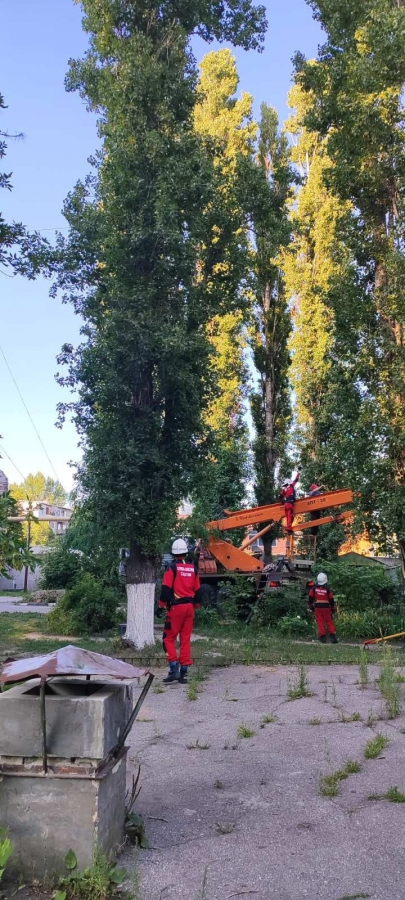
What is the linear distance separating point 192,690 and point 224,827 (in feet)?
13.3

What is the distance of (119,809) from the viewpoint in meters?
3.59

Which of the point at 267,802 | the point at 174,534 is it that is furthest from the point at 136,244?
the point at 267,802

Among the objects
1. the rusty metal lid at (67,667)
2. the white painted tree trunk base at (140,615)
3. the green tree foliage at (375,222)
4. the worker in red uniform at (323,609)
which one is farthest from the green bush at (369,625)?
the rusty metal lid at (67,667)

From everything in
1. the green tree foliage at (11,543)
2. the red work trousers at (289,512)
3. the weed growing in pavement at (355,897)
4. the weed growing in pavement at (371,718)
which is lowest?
the weed growing in pavement at (355,897)

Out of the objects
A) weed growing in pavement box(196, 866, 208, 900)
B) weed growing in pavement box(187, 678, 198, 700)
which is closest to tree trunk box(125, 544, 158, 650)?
weed growing in pavement box(187, 678, 198, 700)

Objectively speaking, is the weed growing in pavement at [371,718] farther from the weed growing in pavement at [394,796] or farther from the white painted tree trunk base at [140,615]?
the white painted tree trunk base at [140,615]

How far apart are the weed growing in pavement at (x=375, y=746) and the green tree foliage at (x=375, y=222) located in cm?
844

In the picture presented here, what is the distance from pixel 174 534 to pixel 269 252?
21.7 ft

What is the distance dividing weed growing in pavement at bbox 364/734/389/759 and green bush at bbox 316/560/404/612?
35.9 ft

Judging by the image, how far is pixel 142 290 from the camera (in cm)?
1220

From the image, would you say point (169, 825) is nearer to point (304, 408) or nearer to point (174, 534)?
point (174, 534)

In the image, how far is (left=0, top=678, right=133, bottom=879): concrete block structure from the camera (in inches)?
126

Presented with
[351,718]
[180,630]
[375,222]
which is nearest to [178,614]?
[180,630]

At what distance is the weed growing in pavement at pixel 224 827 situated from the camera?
3.87 meters
